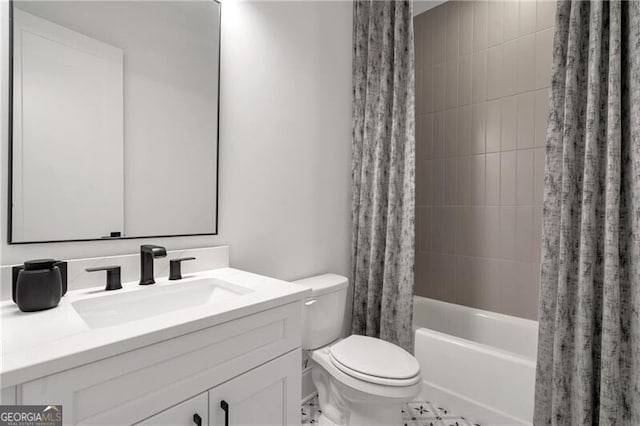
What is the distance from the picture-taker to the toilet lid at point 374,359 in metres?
1.38

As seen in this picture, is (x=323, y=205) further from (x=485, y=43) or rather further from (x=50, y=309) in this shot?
(x=485, y=43)

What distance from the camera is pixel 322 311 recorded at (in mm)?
1705

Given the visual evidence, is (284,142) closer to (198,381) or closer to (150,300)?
(150,300)

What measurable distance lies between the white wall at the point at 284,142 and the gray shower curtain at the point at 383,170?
0.34 feet

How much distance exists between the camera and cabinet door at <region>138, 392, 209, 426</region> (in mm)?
780

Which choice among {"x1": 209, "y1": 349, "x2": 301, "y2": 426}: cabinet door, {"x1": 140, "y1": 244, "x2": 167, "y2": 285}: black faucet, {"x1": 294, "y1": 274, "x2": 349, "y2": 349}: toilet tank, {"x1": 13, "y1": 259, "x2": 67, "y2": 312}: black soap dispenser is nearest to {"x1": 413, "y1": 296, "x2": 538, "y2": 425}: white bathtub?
{"x1": 294, "y1": 274, "x2": 349, "y2": 349}: toilet tank

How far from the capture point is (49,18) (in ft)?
3.41

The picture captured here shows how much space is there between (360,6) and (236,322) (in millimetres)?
2112

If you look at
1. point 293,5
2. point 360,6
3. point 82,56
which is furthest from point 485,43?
point 82,56

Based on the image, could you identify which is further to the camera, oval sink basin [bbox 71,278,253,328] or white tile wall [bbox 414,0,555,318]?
white tile wall [bbox 414,0,555,318]


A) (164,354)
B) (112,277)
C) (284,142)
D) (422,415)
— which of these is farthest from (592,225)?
(112,277)

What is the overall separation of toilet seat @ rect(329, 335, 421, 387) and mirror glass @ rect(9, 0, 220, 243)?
0.83 metres

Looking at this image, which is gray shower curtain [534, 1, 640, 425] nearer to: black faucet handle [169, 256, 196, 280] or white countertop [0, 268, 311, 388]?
white countertop [0, 268, 311, 388]

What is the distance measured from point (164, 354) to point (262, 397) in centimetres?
39
